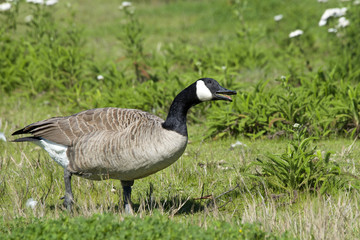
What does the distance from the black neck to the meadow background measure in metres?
0.71

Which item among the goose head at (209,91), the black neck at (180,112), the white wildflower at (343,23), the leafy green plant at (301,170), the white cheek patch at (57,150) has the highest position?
the white wildflower at (343,23)

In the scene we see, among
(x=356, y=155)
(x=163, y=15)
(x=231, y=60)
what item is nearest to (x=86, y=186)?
(x=356, y=155)

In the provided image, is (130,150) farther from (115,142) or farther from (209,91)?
(209,91)

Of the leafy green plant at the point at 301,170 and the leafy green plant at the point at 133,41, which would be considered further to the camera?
the leafy green plant at the point at 133,41

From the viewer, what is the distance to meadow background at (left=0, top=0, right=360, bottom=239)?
165 inches

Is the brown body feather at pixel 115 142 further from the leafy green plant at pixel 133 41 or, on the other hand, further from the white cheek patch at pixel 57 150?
the leafy green plant at pixel 133 41

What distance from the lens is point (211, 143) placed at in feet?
23.6

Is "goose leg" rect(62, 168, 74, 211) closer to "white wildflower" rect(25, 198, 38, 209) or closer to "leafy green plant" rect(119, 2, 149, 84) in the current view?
"white wildflower" rect(25, 198, 38, 209)

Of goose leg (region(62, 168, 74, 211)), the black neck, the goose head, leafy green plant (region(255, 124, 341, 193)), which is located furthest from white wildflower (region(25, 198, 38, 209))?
leafy green plant (region(255, 124, 341, 193))

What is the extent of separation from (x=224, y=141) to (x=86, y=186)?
8.14 ft

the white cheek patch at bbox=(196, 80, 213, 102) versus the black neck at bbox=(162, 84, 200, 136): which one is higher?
the white cheek patch at bbox=(196, 80, 213, 102)

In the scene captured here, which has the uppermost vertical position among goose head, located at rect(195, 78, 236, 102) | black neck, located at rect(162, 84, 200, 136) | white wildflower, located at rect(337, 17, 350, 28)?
white wildflower, located at rect(337, 17, 350, 28)

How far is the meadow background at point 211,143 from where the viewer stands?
165 inches

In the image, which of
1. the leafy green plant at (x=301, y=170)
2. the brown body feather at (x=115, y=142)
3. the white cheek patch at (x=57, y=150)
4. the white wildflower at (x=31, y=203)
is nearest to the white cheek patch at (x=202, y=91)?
the brown body feather at (x=115, y=142)
